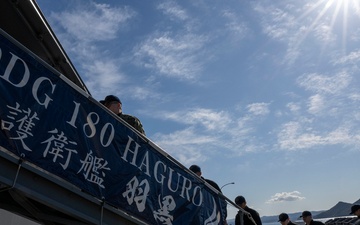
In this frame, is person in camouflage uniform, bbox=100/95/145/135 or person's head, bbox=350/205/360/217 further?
person's head, bbox=350/205/360/217

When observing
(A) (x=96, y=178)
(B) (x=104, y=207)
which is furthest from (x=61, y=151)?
(B) (x=104, y=207)

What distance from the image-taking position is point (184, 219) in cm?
536

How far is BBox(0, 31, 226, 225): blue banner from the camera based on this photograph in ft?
11.2

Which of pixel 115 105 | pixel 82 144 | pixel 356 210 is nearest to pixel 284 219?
pixel 356 210

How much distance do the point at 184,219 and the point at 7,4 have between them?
5.10 m

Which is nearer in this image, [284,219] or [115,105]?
[115,105]

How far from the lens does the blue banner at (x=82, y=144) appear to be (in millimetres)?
3424

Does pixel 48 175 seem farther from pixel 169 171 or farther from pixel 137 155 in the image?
pixel 169 171

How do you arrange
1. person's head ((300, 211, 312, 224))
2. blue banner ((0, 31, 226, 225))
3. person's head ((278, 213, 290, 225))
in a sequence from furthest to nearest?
person's head ((278, 213, 290, 225)), person's head ((300, 211, 312, 224)), blue banner ((0, 31, 226, 225))

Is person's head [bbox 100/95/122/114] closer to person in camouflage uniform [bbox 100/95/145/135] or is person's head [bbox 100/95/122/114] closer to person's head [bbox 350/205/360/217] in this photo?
person in camouflage uniform [bbox 100/95/145/135]

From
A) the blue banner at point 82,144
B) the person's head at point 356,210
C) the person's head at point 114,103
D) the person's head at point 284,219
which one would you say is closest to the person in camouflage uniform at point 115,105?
the person's head at point 114,103

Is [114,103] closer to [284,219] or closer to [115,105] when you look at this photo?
[115,105]

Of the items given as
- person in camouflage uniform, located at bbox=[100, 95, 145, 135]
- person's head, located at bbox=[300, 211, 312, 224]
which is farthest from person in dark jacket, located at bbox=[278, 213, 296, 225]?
person in camouflage uniform, located at bbox=[100, 95, 145, 135]

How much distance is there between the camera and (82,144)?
4.00 meters
